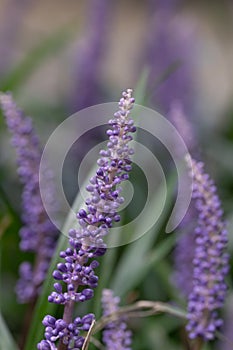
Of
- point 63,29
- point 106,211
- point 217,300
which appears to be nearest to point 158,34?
point 63,29

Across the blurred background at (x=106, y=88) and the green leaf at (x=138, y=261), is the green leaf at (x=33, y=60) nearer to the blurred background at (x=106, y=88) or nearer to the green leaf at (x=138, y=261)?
the blurred background at (x=106, y=88)

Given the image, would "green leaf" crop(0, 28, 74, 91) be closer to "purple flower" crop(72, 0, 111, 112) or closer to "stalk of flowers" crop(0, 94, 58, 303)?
"purple flower" crop(72, 0, 111, 112)

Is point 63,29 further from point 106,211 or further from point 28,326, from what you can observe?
point 106,211

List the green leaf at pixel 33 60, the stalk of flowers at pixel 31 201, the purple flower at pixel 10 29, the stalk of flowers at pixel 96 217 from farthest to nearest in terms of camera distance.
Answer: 1. the purple flower at pixel 10 29
2. the green leaf at pixel 33 60
3. the stalk of flowers at pixel 31 201
4. the stalk of flowers at pixel 96 217

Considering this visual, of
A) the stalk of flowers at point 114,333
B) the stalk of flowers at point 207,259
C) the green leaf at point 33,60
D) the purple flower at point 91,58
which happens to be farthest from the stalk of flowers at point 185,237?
the purple flower at point 91,58

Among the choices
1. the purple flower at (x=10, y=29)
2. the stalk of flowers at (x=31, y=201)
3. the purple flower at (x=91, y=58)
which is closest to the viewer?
the stalk of flowers at (x=31, y=201)
